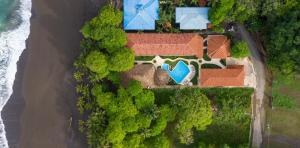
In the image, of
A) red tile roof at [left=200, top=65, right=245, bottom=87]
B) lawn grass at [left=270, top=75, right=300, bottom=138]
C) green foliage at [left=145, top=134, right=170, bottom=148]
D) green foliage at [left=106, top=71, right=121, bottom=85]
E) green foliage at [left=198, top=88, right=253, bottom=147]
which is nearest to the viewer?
green foliage at [left=145, top=134, right=170, bottom=148]

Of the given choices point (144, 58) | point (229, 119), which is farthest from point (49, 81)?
point (229, 119)

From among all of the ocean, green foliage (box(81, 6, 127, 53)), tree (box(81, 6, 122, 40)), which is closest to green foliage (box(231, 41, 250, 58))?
green foliage (box(81, 6, 127, 53))

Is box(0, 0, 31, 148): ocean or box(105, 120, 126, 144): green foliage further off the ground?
box(0, 0, 31, 148): ocean

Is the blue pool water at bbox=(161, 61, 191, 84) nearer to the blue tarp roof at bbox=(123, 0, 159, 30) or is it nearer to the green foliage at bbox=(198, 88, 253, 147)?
the green foliage at bbox=(198, 88, 253, 147)

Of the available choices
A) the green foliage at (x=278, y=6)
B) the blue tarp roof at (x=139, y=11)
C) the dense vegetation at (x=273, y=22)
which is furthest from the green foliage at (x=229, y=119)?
the blue tarp roof at (x=139, y=11)

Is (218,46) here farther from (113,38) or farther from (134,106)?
(113,38)

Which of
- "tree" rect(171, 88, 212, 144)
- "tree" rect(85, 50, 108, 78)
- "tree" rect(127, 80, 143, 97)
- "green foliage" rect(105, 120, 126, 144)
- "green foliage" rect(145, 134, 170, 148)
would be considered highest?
"tree" rect(85, 50, 108, 78)

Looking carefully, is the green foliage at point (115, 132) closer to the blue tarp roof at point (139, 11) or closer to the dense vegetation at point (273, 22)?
the blue tarp roof at point (139, 11)
